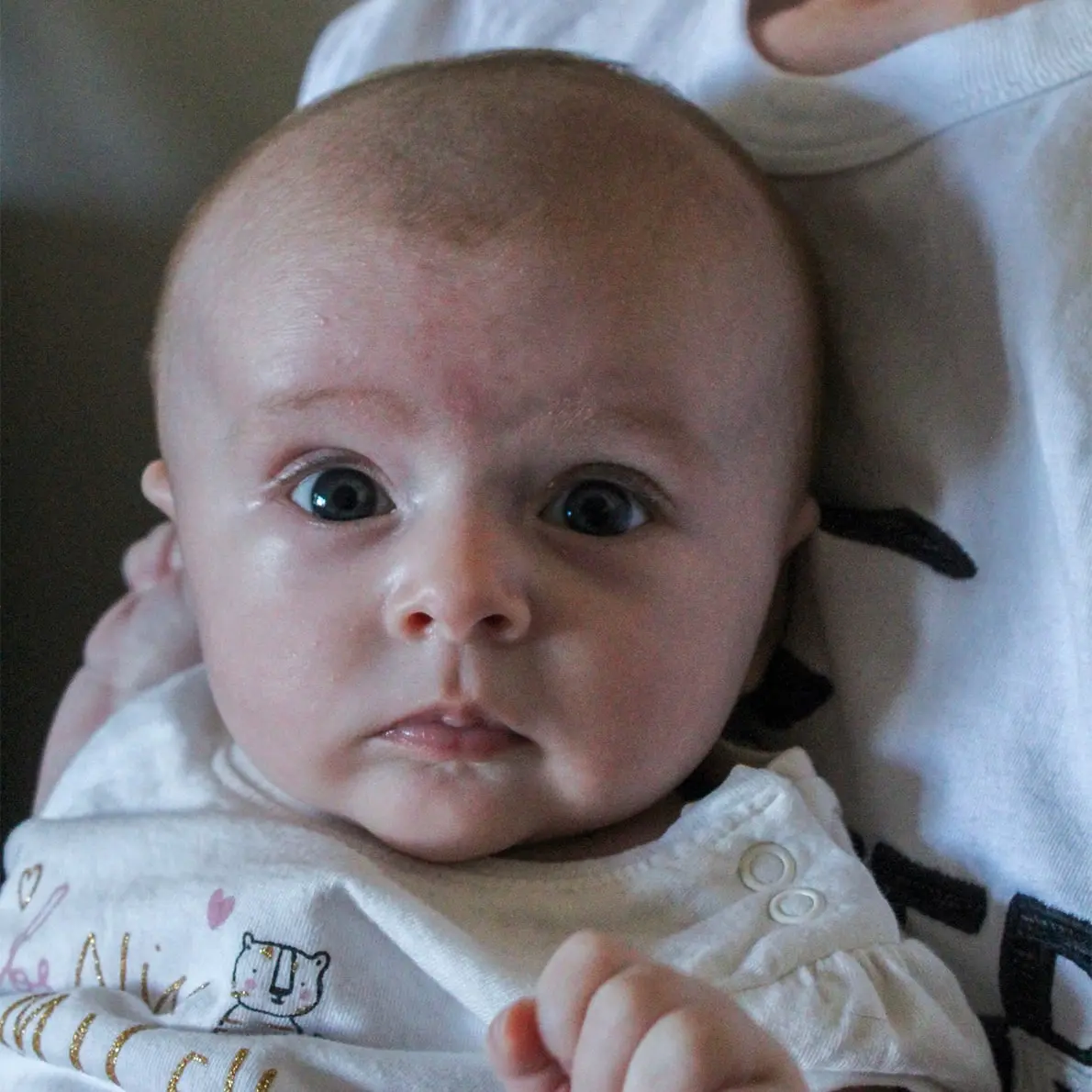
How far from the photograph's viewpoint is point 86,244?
1352mm

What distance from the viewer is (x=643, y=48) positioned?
969 mm

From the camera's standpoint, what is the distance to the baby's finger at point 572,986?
0.48 metres

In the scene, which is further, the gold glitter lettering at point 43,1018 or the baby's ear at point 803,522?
the baby's ear at point 803,522

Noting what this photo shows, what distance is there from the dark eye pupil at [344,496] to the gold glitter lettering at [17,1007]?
326 mm

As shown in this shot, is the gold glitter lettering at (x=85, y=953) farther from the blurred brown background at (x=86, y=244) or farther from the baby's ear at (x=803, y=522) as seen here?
the blurred brown background at (x=86, y=244)

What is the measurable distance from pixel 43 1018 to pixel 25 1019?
0.05 feet

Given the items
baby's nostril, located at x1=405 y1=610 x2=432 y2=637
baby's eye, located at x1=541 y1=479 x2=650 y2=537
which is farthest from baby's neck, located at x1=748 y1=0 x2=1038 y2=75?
baby's nostril, located at x1=405 y1=610 x2=432 y2=637

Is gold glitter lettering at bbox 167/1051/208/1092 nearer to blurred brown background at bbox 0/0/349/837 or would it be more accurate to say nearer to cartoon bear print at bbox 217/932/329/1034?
cartoon bear print at bbox 217/932/329/1034

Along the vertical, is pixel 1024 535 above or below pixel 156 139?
below

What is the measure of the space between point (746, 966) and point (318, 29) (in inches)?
41.1

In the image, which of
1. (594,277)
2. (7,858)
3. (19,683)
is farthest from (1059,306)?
(19,683)

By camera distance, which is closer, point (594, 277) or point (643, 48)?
point (594, 277)

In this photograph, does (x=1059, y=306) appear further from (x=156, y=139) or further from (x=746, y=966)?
(x=156, y=139)

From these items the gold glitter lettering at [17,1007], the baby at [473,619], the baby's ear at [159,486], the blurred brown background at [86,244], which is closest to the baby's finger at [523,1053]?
the baby at [473,619]
